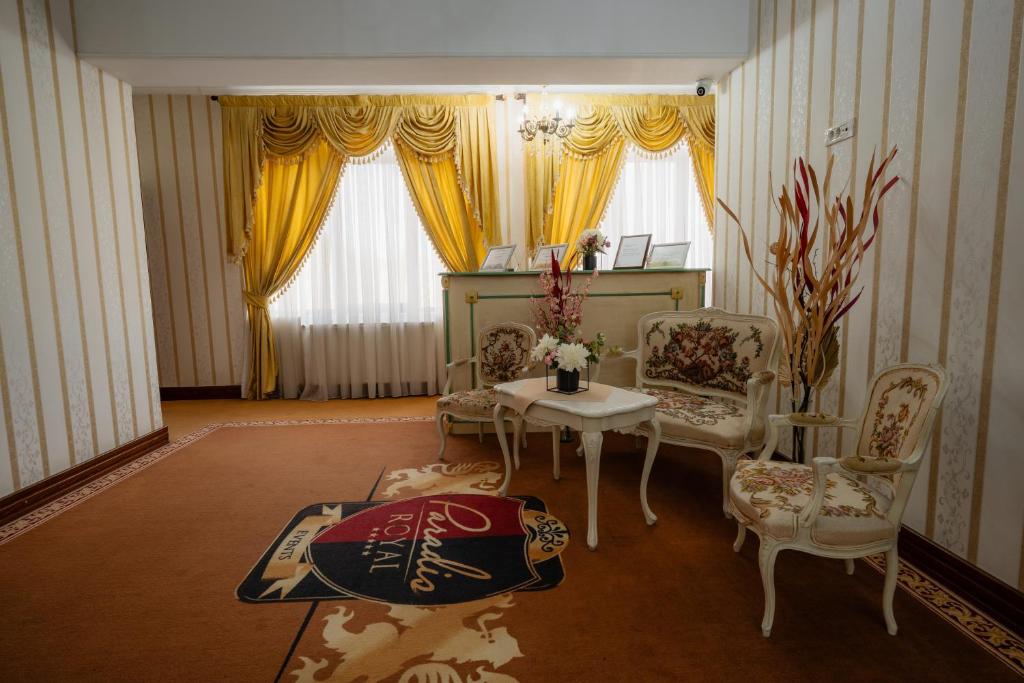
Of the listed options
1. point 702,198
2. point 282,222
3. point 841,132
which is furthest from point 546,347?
point 282,222

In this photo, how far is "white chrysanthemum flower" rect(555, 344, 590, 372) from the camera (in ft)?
8.97

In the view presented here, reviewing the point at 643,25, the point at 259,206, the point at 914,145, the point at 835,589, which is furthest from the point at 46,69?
the point at 835,589

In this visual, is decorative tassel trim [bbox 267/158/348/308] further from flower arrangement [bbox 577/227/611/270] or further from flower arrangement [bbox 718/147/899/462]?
flower arrangement [bbox 718/147/899/462]

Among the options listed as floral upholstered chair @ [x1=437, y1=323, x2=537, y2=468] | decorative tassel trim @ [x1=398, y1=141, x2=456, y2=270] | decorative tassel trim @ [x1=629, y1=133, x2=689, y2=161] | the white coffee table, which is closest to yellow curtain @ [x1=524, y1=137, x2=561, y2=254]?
decorative tassel trim @ [x1=629, y1=133, x2=689, y2=161]

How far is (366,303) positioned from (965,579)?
16.9 ft

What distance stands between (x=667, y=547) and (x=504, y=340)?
193cm

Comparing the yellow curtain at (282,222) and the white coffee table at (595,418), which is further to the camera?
the yellow curtain at (282,222)

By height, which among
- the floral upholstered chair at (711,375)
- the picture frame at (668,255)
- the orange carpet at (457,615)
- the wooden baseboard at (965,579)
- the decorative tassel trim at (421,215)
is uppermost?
the decorative tassel trim at (421,215)

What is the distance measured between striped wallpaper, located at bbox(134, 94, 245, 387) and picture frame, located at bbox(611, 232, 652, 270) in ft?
13.4

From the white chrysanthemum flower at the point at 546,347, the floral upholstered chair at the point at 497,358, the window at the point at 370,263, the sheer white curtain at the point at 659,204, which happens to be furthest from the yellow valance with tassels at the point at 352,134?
Answer: the white chrysanthemum flower at the point at 546,347

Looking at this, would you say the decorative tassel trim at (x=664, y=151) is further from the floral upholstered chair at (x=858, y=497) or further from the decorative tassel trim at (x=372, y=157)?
the floral upholstered chair at (x=858, y=497)

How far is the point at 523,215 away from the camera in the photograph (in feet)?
19.0

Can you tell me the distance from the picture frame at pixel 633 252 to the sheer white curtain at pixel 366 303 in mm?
2084

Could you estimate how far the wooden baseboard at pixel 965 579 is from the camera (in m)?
1.91
